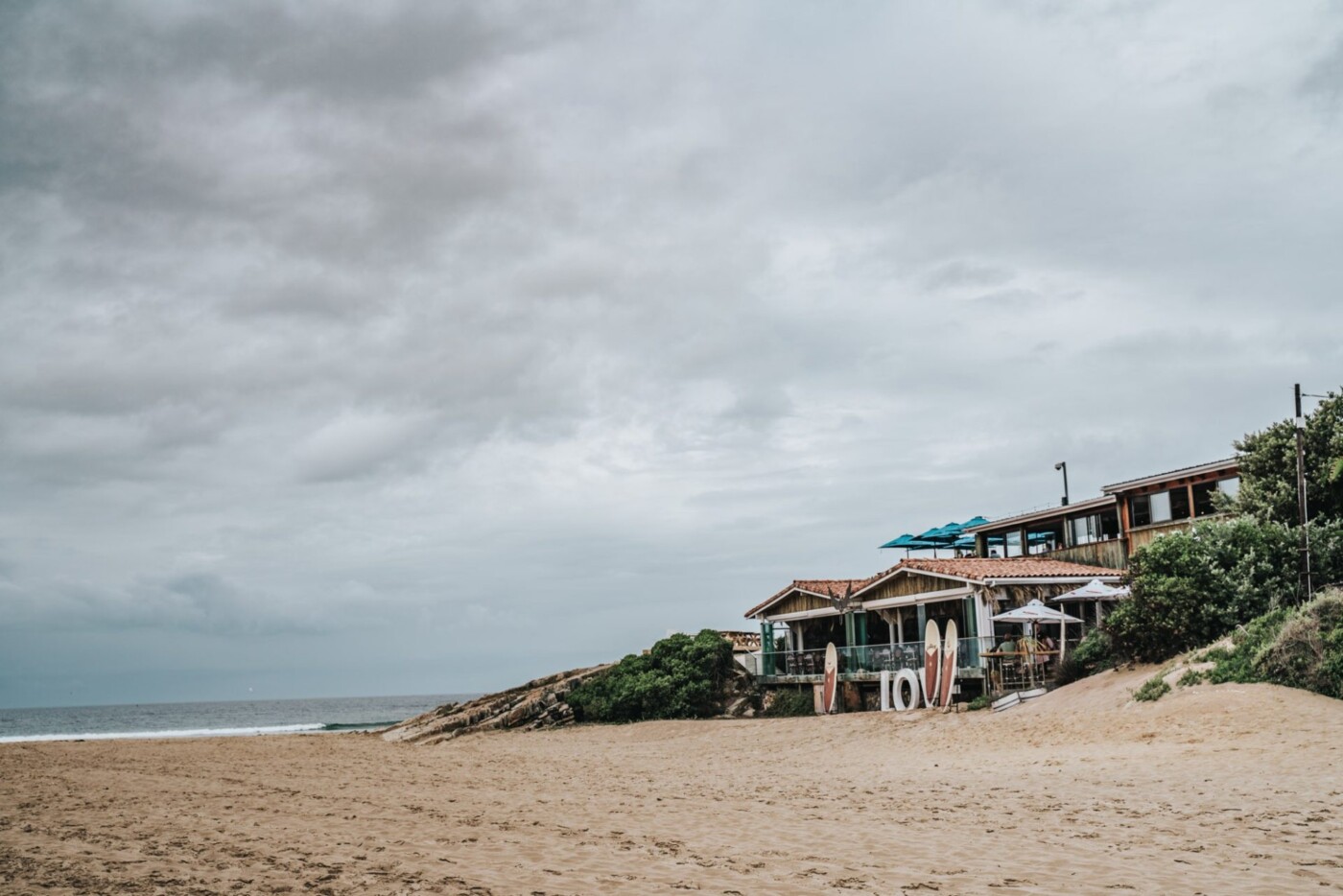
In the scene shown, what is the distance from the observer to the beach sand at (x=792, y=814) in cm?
959

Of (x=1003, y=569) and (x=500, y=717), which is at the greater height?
(x=1003, y=569)

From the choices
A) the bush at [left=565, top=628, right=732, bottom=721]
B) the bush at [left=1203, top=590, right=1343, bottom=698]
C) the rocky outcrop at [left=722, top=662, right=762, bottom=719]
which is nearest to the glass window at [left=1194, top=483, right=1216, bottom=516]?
the bush at [left=1203, top=590, right=1343, bottom=698]

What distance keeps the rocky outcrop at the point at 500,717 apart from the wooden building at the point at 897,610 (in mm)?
7802

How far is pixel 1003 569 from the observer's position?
1296 inches

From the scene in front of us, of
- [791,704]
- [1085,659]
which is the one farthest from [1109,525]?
[791,704]

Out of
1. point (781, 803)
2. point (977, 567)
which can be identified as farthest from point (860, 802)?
point (977, 567)

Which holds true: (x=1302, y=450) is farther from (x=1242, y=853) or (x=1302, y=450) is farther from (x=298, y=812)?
(x=298, y=812)

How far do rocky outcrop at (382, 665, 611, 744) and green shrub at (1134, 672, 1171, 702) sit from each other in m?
22.3

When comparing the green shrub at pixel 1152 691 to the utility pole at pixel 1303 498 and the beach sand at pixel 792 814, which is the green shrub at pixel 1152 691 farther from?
the utility pole at pixel 1303 498

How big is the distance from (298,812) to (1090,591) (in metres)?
21.8

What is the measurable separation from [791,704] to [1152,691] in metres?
14.2

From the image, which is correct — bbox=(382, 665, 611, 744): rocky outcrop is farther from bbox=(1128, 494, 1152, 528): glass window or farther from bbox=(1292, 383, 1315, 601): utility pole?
bbox=(1292, 383, 1315, 601): utility pole

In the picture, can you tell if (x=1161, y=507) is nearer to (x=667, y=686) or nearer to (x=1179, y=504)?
(x=1179, y=504)

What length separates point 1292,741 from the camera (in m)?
16.5
